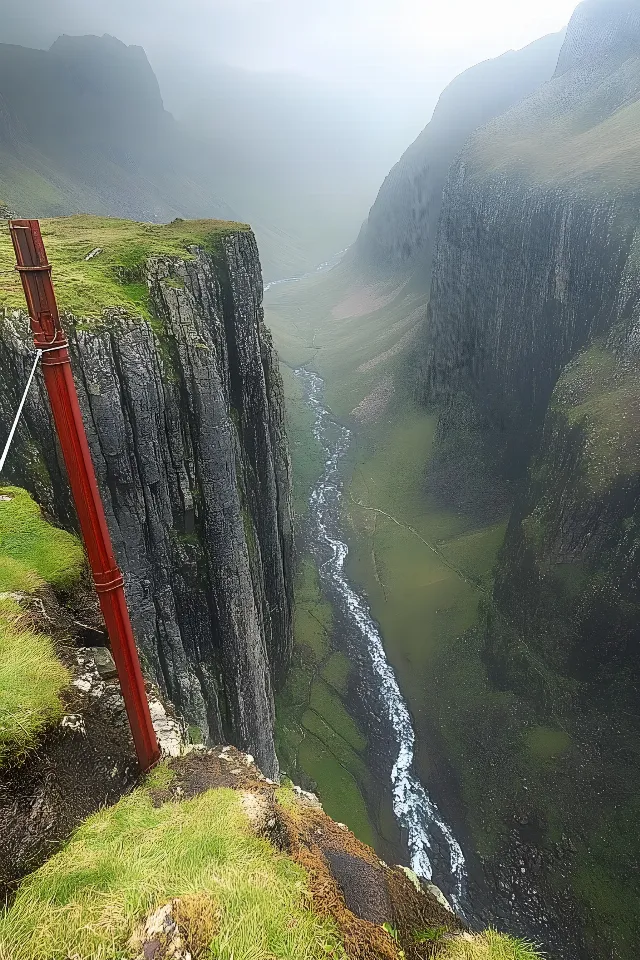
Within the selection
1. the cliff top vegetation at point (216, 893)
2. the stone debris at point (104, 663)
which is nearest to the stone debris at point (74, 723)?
the stone debris at point (104, 663)

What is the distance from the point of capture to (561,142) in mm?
63906

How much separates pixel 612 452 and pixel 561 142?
1827 inches

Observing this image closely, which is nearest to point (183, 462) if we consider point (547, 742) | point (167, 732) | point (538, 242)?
point (167, 732)

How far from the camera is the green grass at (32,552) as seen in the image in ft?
40.5

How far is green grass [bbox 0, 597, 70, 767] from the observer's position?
26.7 ft

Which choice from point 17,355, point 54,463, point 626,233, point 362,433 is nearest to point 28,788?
point 54,463

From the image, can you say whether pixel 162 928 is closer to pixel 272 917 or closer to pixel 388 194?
pixel 272 917

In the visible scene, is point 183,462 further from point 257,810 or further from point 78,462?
point 257,810

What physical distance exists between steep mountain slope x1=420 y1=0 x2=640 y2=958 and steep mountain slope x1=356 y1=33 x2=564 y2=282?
3559cm

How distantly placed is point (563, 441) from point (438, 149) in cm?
9331

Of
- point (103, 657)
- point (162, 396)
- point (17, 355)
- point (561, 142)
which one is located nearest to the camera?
point (103, 657)

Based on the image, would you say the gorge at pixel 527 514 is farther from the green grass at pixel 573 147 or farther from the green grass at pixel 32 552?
the green grass at pixel 32 552

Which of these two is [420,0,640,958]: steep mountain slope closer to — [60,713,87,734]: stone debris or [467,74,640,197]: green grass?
[467,74,640,197]: green grass

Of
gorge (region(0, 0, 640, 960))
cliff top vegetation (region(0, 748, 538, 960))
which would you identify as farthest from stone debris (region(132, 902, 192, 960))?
gorge (region(0, 0, 640, 960))
